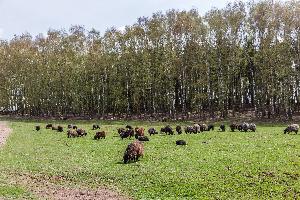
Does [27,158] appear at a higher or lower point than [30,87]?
lower

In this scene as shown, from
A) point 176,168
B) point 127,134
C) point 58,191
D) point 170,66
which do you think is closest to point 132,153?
point 176,168

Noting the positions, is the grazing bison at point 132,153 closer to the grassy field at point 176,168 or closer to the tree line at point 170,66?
the grassy field at point 176,168

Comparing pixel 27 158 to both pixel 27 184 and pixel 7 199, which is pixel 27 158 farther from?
pixel 7 199

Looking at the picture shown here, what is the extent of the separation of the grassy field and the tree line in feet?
138

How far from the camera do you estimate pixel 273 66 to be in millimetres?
77938

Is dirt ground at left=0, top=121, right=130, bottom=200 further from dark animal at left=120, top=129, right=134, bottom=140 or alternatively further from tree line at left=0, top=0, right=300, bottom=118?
tree line at left=0, top=0, right=300, bottom=118

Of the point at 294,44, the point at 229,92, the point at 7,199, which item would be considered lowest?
the point at 7,199

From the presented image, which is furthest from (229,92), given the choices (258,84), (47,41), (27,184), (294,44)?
(27,184)

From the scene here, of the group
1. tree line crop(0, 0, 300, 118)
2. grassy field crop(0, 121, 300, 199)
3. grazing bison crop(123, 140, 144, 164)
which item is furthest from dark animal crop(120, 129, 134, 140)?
tree line crop(0, 0, 300, 118)

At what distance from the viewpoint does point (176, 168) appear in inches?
1121

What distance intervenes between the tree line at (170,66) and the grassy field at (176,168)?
42.2m

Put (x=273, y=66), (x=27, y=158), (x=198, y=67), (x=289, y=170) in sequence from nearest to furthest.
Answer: (x=289, y=170)
(x=27, y=158)
(x=273, y=66)
(x=198, y=67)

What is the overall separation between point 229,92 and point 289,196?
68.3m

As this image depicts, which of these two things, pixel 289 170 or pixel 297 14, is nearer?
pixel 289 170
